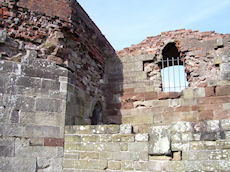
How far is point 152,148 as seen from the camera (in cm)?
421

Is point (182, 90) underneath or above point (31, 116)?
above

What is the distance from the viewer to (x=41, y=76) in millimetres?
5328

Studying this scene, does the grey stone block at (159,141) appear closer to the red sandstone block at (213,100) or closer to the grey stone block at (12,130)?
the grey stone block at (12,130)

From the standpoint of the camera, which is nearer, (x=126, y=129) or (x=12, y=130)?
(x=126, y=129)

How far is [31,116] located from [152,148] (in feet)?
8.26

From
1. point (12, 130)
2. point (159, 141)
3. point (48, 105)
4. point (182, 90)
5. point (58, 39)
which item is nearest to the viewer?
point (159, 141)

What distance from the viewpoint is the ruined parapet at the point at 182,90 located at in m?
7.13

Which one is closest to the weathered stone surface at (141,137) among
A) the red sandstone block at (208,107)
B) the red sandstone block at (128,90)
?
the red sandstone block at (208,107)

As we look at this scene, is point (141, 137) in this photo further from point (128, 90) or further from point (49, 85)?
point (128, 90)

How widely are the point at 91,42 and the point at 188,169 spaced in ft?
15.6

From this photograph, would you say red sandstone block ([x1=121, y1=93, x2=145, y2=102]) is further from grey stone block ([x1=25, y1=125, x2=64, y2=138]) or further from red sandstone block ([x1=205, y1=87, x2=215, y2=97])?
grey stone block ([x1=25, y1=125, x2=64, y2=138])

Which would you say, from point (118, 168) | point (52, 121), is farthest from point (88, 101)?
point (118, 168)

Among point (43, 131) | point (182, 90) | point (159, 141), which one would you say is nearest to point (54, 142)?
point (43, 131)

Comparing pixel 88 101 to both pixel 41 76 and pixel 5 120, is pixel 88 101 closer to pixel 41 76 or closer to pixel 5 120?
pixel 41 76
